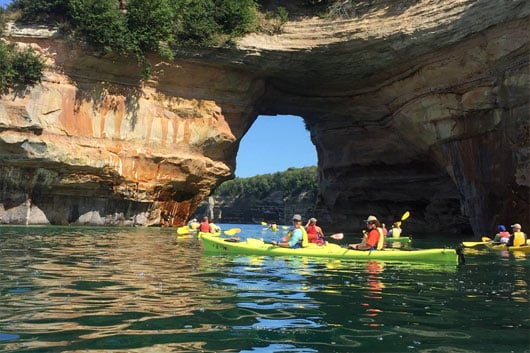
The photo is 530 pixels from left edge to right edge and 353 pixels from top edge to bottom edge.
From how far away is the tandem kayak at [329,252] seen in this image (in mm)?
12180

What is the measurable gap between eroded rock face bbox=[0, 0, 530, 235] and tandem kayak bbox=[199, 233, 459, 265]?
11.7 m

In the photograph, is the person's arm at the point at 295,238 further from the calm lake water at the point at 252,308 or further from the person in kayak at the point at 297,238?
the calm lake water at the point at 252,308

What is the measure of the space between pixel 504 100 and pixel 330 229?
2077 cm

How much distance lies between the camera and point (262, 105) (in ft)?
111

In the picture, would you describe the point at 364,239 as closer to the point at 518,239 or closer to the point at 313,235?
the point at 313,235

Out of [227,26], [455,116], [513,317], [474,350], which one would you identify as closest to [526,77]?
[455,116]

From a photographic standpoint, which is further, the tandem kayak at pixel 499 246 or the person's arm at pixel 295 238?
the tandem kayak at pixel 499 246

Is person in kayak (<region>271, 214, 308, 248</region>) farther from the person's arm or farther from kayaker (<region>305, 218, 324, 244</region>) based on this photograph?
kayaker (<region>305, 218, 324, 244</region>)

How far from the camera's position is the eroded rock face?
892 inches

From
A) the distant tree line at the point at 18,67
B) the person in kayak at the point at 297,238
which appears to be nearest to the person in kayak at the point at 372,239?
the person in kayak at the point at 297,238

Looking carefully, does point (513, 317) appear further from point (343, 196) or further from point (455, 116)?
point (343, 196)

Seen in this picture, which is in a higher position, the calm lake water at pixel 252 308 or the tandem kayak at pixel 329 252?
the tandem kayak at pixel 329 252

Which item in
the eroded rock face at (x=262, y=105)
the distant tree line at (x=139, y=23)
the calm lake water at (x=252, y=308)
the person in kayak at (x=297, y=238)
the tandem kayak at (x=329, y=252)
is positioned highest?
the distant tree line at (x=139, y=23)

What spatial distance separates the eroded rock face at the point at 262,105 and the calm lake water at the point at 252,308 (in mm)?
14061
